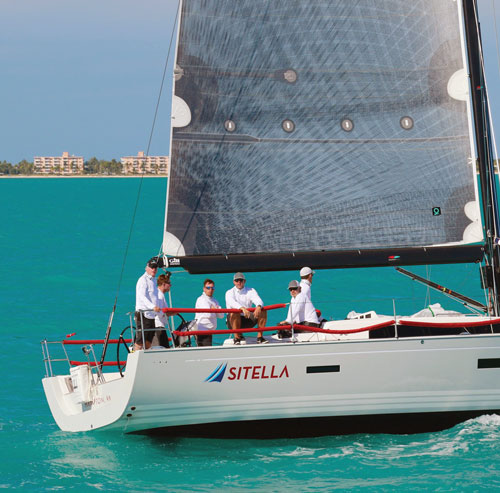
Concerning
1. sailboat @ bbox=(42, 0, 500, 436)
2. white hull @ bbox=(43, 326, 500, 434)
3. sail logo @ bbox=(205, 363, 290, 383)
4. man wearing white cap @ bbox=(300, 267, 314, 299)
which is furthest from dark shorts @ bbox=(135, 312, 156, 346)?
man wearing white cap @ bbox=(300, 267, 314, 299)

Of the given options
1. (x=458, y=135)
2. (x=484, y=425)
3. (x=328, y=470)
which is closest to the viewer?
(x=328, y=470)

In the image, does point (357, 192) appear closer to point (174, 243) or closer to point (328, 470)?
point (174, 243)

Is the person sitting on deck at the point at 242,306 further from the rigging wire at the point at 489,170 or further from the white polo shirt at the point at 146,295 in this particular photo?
the rigging wire at the point at 489,170

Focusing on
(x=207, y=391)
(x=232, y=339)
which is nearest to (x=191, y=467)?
(x=207, y=391)

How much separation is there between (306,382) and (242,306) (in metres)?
1.63

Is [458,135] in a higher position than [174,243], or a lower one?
higher

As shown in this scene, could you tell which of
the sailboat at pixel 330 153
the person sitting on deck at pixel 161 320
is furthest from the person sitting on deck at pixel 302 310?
the person sitting on deck at pixel 161 320

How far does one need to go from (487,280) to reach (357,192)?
7.76ft

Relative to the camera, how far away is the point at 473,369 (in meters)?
15.2

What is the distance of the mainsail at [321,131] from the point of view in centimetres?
1616

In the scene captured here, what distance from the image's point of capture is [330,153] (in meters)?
16.5

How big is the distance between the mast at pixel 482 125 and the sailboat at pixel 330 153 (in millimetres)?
22

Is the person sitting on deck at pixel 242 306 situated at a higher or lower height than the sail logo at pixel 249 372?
higher

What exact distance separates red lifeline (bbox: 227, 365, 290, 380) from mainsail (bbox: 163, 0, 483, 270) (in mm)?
1816
